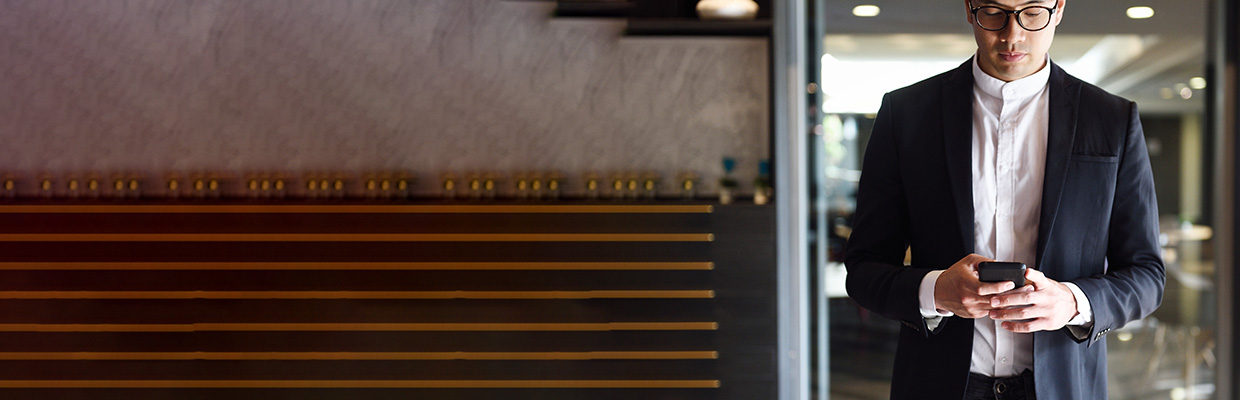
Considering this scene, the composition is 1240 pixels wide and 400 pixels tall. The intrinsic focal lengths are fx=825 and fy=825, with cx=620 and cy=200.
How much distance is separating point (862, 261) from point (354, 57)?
325cm

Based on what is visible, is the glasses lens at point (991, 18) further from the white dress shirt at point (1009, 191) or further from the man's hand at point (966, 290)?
the man's hand at point (966, 290)

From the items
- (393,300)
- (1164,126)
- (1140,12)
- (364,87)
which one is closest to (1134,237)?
(1164,126)

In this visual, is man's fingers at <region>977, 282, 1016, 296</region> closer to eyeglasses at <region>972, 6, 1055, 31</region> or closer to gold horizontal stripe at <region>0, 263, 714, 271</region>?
eyeglasses at <region>972, 6, 1055, 31</region>

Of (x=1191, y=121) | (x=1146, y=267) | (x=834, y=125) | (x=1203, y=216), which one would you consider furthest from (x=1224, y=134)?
(x=1146, y=267)

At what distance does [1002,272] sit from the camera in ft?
3.13

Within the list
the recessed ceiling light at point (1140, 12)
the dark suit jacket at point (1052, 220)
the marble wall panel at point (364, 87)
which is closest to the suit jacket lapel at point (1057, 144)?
the dark suit jacket at point (1052, 220)

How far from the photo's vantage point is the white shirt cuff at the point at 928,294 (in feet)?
3.43

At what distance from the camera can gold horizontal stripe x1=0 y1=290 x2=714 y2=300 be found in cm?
351

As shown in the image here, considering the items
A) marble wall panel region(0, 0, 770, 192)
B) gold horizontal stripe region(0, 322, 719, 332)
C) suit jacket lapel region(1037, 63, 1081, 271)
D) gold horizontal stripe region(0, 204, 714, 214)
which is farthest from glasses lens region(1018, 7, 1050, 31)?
marble wall panel region(0, 0, 770, 192)

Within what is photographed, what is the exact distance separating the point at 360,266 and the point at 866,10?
7.87ft

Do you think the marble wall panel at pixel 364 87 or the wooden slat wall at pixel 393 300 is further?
the marble wall panel at pixel 364 87

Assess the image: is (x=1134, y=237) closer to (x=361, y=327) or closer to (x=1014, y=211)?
(x=1014, y=211)

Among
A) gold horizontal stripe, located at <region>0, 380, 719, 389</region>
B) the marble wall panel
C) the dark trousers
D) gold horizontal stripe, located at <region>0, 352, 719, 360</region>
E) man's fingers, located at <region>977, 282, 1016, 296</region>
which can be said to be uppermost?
the marble wall panel

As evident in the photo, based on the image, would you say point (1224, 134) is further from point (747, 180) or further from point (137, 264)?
point (137, 264)
